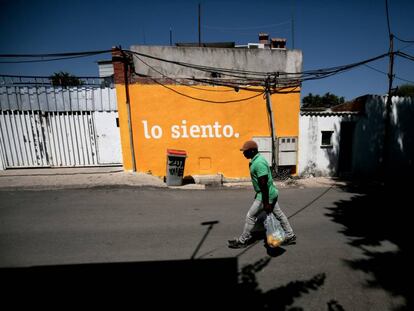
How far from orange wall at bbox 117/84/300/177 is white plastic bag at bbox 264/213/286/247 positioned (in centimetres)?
581

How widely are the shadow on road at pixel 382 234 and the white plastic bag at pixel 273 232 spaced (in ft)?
3.73

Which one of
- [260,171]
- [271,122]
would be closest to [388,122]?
[271,122]

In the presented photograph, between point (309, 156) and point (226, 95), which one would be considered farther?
point (309, 156)

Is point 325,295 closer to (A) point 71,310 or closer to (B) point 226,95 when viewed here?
(A) point 71,310

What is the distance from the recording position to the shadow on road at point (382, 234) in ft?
10.2

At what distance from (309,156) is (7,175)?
42.5 ft

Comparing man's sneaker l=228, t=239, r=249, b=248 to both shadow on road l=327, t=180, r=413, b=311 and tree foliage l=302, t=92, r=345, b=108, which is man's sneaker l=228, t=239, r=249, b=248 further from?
tree foliage l=302, t=92, r=345, b=108

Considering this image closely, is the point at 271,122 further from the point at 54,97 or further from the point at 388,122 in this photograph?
the point at 54,97

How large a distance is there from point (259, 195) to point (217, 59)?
7.29m

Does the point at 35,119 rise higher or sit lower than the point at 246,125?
higher

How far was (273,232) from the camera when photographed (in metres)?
3.79

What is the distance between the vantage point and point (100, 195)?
683 centimetres

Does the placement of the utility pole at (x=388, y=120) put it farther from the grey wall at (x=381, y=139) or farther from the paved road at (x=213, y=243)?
the paved road at (x=213, y=243)

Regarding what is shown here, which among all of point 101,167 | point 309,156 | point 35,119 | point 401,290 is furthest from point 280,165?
point 35,119
